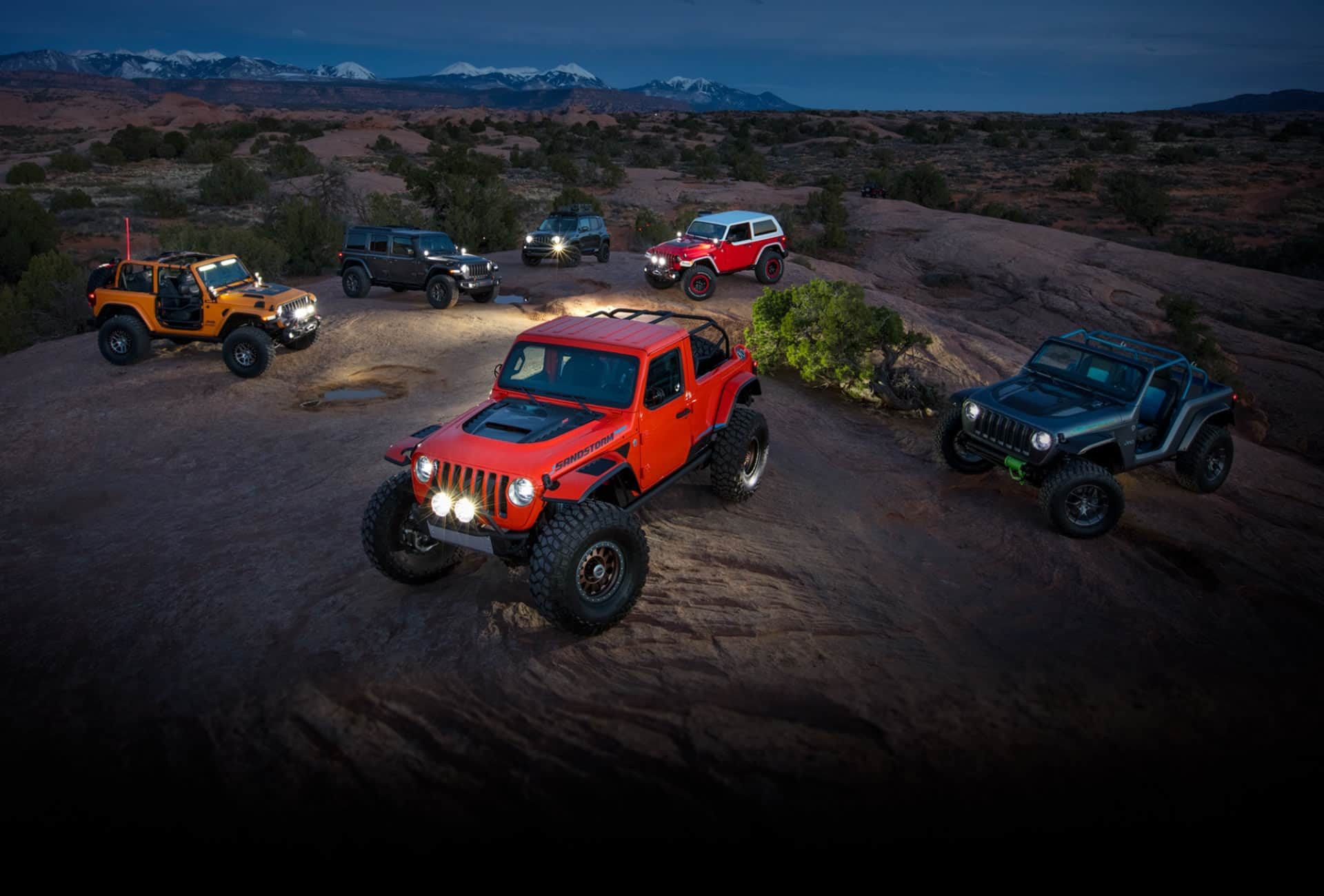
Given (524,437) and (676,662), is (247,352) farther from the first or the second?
(676,662)

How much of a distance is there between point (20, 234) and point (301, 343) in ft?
51.9

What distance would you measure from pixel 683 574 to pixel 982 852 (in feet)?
11.2

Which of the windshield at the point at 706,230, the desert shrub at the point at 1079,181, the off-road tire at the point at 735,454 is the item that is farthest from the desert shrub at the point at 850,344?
the desert shrub at the point at 1079,181

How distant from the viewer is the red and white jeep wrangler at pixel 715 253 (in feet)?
58.7

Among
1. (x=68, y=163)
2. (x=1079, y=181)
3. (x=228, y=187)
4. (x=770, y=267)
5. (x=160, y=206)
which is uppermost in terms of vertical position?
(x=1079, y=181)

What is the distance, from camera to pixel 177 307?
13508mm

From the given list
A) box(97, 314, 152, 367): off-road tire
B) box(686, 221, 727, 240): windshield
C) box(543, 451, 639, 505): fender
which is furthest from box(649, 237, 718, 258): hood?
box(543, 451, 639, 505): fender

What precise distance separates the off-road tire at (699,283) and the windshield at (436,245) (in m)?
5.54

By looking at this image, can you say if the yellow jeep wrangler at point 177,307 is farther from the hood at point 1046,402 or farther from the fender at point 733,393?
the hood at point 1046,402

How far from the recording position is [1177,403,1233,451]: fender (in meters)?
9.52

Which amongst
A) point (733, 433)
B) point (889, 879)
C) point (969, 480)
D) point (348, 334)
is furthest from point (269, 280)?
point (889, 879)

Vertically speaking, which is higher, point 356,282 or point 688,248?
point 688,248

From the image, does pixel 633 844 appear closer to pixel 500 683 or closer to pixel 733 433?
pixel 500 683

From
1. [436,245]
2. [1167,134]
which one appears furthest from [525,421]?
[1167,134]
